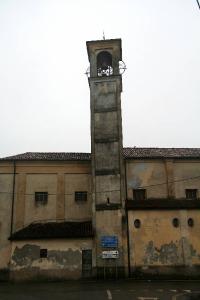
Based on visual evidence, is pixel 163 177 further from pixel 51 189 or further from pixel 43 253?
pixel 43 253

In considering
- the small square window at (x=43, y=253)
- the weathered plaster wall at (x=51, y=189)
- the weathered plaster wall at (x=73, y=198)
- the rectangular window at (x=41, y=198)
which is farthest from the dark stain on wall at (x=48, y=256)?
the rectangular window at (x=41, y=198)

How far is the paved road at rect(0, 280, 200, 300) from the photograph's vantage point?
16234mm

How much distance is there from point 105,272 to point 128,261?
1.73 metres

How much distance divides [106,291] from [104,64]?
59.6 ft

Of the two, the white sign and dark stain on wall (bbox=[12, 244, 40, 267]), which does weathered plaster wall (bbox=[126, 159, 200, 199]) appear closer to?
the white sign

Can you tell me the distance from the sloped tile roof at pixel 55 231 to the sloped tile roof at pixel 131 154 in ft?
17.3

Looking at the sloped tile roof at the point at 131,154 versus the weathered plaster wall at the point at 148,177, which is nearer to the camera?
the weathered plaster wall at the point at 148,177

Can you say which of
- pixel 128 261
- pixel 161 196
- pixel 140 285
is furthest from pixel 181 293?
pixel 161 196

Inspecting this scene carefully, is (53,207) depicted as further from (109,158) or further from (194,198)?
(194,198)

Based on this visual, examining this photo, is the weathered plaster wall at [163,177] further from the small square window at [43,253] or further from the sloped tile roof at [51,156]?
the small square window at [43,253]

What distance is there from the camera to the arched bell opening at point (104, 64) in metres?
28.9

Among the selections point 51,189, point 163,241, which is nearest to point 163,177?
point 163,241

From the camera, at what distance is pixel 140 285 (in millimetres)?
20297

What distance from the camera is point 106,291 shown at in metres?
18.1
